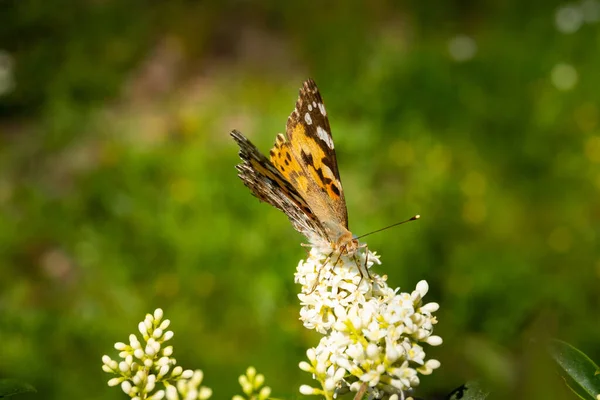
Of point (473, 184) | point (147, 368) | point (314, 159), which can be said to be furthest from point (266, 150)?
point (147, 368)

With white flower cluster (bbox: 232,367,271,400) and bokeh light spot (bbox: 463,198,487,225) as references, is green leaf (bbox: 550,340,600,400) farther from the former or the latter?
bokeh light spot (bbox: 463,198,487,225)

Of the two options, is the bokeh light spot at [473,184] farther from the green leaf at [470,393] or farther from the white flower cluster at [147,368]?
the white flower cluster at [147,368]

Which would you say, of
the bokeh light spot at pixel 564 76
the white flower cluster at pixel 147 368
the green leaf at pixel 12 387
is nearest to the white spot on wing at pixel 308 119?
the white flower cluster at pixel 147 368

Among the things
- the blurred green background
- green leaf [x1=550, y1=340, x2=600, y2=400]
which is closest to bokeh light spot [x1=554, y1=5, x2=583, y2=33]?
the blurred green background

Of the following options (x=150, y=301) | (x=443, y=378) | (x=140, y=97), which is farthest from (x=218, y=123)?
(x=443, y=378)

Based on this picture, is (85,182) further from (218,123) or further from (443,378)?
(443,378)

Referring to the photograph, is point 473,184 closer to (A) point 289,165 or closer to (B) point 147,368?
(A) point 289,165

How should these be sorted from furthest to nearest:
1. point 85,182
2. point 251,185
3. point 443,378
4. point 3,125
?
1. point 3,125
2. point 85,182
3. point 443,378
4. point 251,185
